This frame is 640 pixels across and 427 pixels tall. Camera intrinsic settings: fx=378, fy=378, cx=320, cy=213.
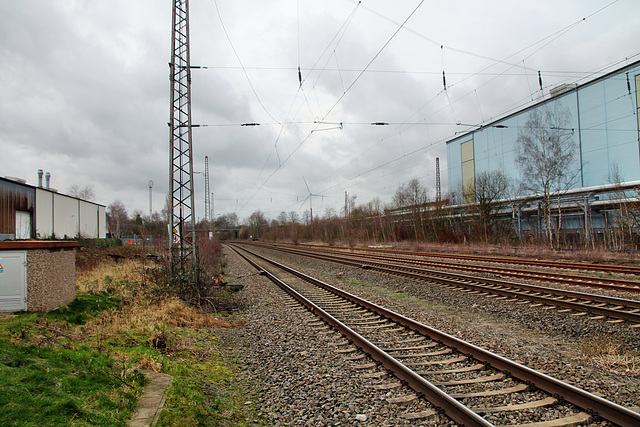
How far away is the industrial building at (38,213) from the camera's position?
27.5 meters

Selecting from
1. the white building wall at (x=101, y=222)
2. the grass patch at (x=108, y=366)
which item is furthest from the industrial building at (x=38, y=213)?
the grass patch at (x=108, y=366)

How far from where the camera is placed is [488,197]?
120 feet

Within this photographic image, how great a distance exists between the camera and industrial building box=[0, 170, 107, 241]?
27.5 m

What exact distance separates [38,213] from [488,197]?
132ft

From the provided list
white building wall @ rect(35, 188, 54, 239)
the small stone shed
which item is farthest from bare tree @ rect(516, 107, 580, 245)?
white building wall @ rect(35, 188, 54, 239)

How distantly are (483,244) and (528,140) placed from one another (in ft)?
33.2

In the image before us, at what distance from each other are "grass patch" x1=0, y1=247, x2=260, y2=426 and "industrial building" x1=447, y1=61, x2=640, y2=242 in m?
27.1

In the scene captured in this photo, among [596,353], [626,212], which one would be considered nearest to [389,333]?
[596,353]

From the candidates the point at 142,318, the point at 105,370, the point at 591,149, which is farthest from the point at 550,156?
the point at 105,370

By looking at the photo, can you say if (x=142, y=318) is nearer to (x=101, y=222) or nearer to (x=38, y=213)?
(x=38, y=213)

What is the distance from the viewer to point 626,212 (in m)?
22.4

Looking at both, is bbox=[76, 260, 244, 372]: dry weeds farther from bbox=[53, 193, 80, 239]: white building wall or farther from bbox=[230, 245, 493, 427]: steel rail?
bbox=[53, 193, 80, 239]: white building wall

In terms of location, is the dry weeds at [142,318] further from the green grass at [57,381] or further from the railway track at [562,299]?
the railway track at [562,299]

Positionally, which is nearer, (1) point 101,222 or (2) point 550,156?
(2) point 550,156
